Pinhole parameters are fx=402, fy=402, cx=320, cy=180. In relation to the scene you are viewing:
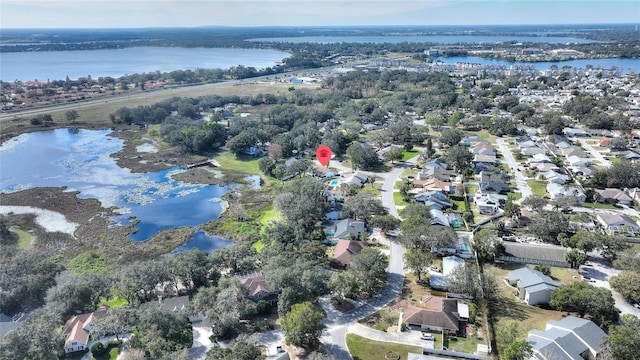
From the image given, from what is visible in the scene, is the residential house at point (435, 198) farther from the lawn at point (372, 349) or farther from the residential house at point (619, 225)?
→ the lawn at point (372, 349)

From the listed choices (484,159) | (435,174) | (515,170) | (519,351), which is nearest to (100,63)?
(435,174)

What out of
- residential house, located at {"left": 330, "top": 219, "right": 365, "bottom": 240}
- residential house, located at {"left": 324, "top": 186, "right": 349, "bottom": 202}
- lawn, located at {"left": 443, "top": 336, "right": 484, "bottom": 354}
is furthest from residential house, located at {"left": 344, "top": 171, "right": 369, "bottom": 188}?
lawn, located at {"left": 443, "top": 336, "right": 484, "bottom": 354}

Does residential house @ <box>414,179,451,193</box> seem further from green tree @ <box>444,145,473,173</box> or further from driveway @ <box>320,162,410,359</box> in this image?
driveway @ <box>320,162,410,359</box>

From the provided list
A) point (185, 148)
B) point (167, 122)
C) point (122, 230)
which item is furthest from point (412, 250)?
point (167, 122)

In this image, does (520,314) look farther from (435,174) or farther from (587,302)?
(435,174)

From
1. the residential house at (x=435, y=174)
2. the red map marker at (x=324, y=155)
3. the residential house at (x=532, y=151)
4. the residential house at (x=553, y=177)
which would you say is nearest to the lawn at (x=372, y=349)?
the residential house at (x=435, y=174)
